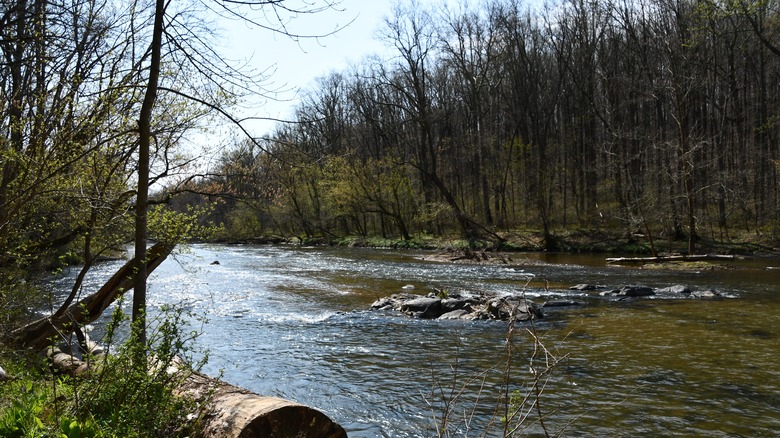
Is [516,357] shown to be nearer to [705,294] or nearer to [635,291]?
[635,291]

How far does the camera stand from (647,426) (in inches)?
265

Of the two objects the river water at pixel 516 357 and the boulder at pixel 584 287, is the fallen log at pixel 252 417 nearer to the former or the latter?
the river water at pixel 516 357

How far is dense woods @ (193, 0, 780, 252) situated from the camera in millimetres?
29000

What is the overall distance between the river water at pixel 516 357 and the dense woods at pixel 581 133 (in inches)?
386

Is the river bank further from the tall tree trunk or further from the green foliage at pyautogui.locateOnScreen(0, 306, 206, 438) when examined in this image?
the green foliage at pyautogui.locateOnScreen(0, 306, 206, 438)

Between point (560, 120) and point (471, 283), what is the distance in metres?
32.4

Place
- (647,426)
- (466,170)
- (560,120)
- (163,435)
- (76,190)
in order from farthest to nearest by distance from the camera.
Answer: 1. (466,170)
2. (560,120)
3. (76,190)
4. (647,426)
5. (163,435)

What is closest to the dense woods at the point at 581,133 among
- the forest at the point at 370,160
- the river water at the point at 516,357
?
the forest at the point at 370,160

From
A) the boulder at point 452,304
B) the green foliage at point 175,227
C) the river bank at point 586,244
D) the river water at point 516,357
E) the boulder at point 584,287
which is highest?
the green foliage at point 175,227

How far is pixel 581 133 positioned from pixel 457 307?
107 feet

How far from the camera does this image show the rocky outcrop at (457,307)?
44.8ft

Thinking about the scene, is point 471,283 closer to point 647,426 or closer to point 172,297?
point 172,297

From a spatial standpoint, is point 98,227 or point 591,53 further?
point 591,53

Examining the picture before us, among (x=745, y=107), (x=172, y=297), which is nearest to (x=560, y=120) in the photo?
(x=745, y=107)
